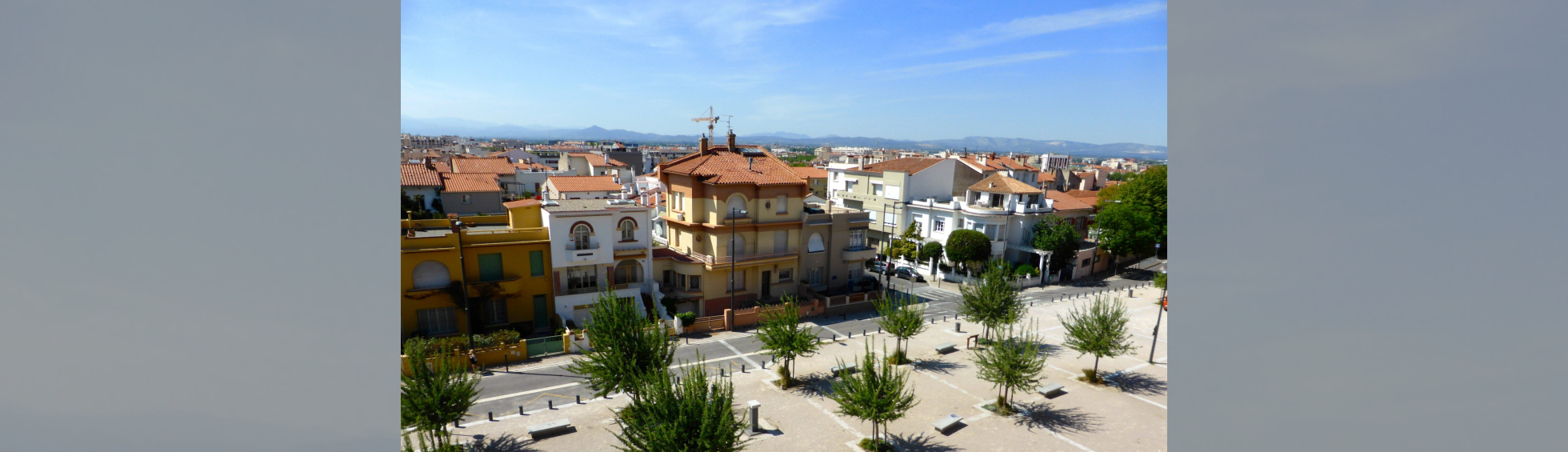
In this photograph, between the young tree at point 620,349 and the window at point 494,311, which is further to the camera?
the window at point 494,311

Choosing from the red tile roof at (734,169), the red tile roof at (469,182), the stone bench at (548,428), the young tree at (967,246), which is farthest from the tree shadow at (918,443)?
the red tile roof at (469,182)

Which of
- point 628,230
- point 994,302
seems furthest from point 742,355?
point 994,302

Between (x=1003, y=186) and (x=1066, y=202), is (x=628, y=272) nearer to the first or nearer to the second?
(x=1003, y=186)

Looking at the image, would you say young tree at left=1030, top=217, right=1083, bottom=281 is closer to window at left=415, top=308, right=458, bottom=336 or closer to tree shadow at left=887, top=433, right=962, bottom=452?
tree shadow at left=887, top=433, right=962, bottom=452

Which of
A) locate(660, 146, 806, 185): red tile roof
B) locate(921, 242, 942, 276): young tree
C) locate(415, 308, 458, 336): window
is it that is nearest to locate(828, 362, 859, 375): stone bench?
locate(660, 146, 806, 185): red tile roof

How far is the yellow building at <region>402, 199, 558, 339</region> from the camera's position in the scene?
63.7 ft

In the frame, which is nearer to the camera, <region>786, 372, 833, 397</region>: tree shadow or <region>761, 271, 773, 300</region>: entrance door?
<region>786, 372, 833, 397</region>: tree shadow

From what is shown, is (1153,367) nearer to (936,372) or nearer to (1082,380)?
(1082,380)

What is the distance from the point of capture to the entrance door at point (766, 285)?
992 inches

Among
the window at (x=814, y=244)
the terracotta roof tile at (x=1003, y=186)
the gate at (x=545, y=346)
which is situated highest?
the terracotta roof tile at (x=1003, y=186)

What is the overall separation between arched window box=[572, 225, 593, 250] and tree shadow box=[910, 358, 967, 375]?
38.5 ft

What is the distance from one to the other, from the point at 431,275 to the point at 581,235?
479 cm

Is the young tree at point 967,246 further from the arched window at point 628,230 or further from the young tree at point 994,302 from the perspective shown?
the arched window at point 628,230

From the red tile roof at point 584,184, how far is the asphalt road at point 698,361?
1783 cm
